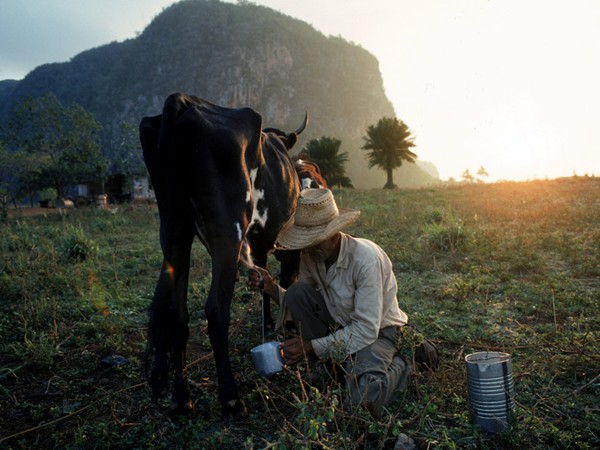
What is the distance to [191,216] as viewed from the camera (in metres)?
3.25

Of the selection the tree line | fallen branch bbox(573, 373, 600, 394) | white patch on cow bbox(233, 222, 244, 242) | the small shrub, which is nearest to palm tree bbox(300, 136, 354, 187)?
the tree line

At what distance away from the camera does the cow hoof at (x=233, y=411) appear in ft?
9.61

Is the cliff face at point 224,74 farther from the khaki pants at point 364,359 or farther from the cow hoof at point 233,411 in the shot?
the cow hoof at point 233,411

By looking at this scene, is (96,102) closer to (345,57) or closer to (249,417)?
(345,57)

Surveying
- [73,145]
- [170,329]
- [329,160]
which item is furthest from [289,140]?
[73,145]

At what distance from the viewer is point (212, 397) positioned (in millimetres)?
3250

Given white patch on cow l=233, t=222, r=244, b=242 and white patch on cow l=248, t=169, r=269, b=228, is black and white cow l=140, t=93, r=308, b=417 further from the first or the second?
white patch on cow l=248, t=169, r=269, b=228

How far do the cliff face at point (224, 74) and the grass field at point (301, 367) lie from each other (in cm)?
10783

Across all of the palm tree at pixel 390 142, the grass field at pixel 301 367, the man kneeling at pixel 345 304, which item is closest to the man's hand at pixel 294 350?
the man kneeling at pixel 345 304

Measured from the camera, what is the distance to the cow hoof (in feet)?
9.61

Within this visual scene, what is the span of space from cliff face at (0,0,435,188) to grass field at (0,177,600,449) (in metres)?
108

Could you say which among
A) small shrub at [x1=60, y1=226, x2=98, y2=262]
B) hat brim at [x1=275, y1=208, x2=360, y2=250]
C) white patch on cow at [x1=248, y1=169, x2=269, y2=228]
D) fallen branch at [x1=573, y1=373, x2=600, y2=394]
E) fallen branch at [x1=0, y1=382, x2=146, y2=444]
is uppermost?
white patch on cow at [x1=248, y1=169, x2=269, y2=228]

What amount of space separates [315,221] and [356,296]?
58cm

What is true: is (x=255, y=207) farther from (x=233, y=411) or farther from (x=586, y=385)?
(x=586, y=385)
